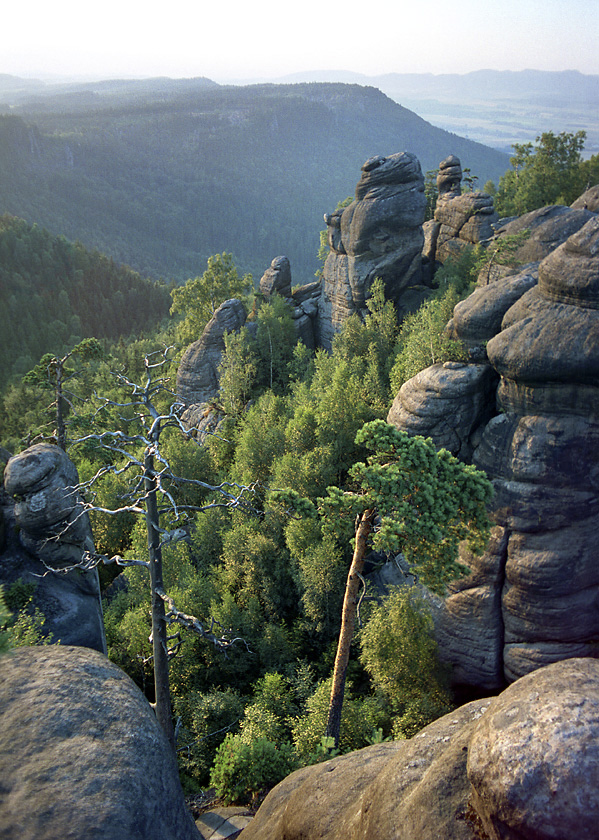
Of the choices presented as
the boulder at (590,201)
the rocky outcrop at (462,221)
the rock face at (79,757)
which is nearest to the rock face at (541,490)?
the rock face at (79,757)

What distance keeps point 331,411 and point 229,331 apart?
83.8 ft

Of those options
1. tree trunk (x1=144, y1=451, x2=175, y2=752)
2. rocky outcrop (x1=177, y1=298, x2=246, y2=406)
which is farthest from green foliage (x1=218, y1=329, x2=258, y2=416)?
tree trunk (x1=144, y1=451, x2=175, y2=752)

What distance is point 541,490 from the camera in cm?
1967

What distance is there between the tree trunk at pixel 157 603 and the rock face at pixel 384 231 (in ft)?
126

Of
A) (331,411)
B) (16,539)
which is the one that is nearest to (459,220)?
(331,411)

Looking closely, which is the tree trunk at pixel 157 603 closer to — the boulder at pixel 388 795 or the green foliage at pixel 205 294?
the boulder at pixel 388 795

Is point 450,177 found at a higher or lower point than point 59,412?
higher

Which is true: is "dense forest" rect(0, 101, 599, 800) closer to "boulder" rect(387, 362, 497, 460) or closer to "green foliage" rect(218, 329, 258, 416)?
"green foliage" rect(218, 329, 258, 416)

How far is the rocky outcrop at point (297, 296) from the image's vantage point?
175 feet

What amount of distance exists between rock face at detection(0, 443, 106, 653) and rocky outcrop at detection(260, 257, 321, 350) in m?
36.3

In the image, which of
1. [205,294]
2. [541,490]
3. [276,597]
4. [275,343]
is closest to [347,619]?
[541,490]

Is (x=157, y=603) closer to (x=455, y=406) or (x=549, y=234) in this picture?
(x=455, y=406)

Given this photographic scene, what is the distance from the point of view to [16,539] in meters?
19.0

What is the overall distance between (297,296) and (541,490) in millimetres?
42366
